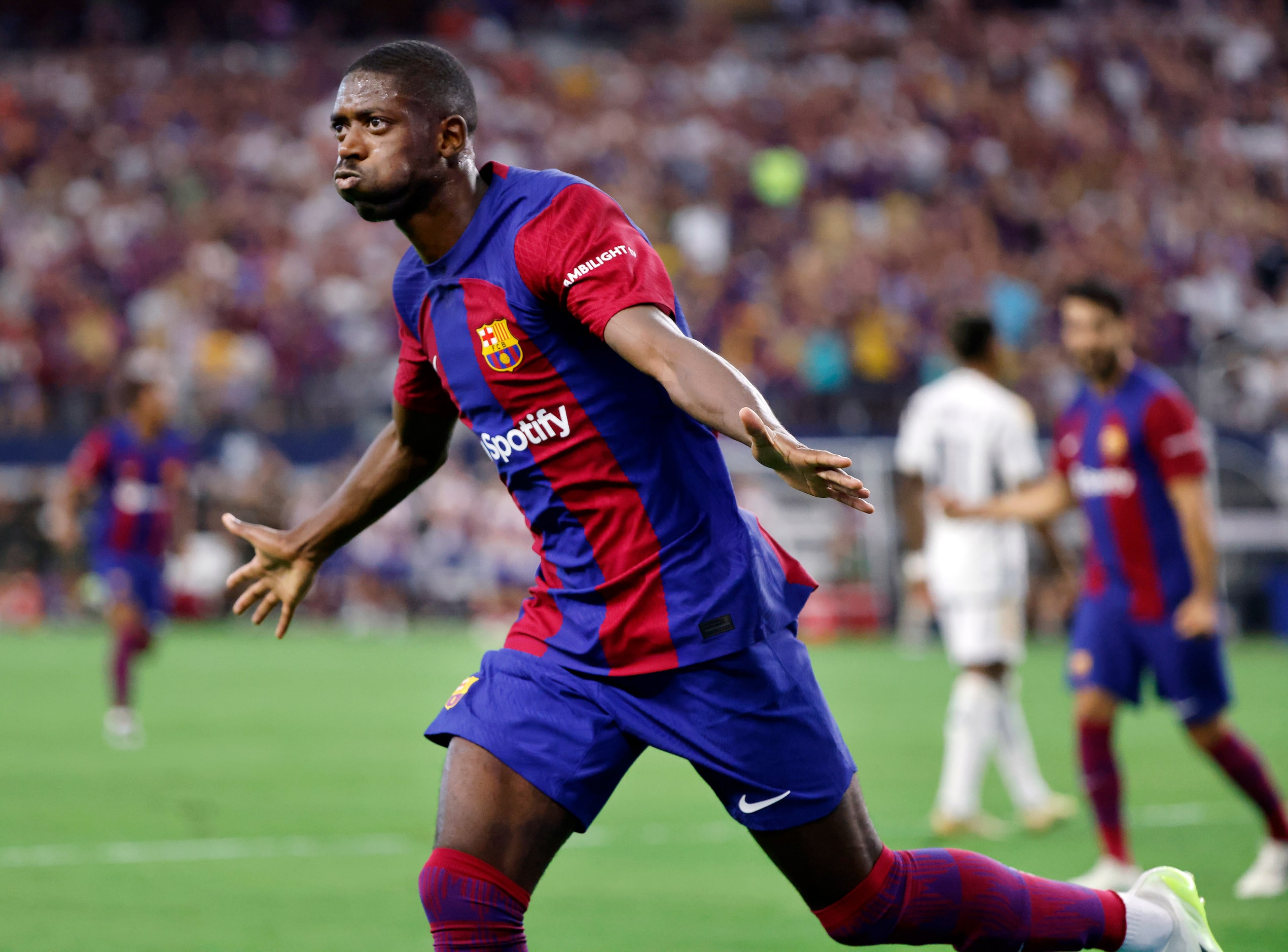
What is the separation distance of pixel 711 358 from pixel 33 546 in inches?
855

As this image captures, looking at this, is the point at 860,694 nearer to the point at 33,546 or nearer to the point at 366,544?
the point at 366,544

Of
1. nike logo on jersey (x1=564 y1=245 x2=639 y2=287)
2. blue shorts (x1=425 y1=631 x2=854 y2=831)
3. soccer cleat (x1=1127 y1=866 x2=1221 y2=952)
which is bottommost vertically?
soccer cleat (x1=1127 y1=866 x2=1221 y2=952)

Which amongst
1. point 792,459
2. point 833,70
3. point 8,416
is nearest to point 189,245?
point 8,416

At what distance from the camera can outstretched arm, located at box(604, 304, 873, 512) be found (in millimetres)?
3172

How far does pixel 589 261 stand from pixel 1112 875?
169 inches

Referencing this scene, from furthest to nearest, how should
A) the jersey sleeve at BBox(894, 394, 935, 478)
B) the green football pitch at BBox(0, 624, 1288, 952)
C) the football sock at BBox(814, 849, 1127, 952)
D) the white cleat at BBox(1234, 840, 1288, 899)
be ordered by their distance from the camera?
1. the jersey sleeve at BBox(894, 394, 935, 478)
2. the white cleat at BBox(1234, 840, 1288, 899)
3. the green football pitch at BBox(0, 624, 1288, 952)
4. the football sock at BBox(814, 849, 1127, 952)

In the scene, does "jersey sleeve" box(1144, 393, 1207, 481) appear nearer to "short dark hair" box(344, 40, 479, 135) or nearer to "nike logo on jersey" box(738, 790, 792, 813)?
"nike logo on jersey" box(738, 790, 792, 813)

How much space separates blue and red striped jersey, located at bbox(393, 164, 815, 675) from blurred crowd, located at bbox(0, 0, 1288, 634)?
58.3 feet

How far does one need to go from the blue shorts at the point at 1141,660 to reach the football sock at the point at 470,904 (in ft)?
13.0

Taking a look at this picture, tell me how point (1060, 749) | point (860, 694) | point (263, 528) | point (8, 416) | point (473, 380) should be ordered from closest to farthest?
point (473, 380) < point (263, 528) < point (1060, 749) < point (860, 694) < point (8, 416)

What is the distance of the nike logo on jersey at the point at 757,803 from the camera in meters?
3.85

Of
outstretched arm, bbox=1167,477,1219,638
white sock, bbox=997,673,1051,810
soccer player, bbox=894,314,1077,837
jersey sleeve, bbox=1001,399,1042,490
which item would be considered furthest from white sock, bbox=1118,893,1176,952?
jersey sleeve, bbox=1001,399,1042,490

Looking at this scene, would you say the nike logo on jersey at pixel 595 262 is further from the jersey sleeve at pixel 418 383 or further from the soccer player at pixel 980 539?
the soccer player at pixel 980 539

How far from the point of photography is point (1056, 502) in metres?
7.45
